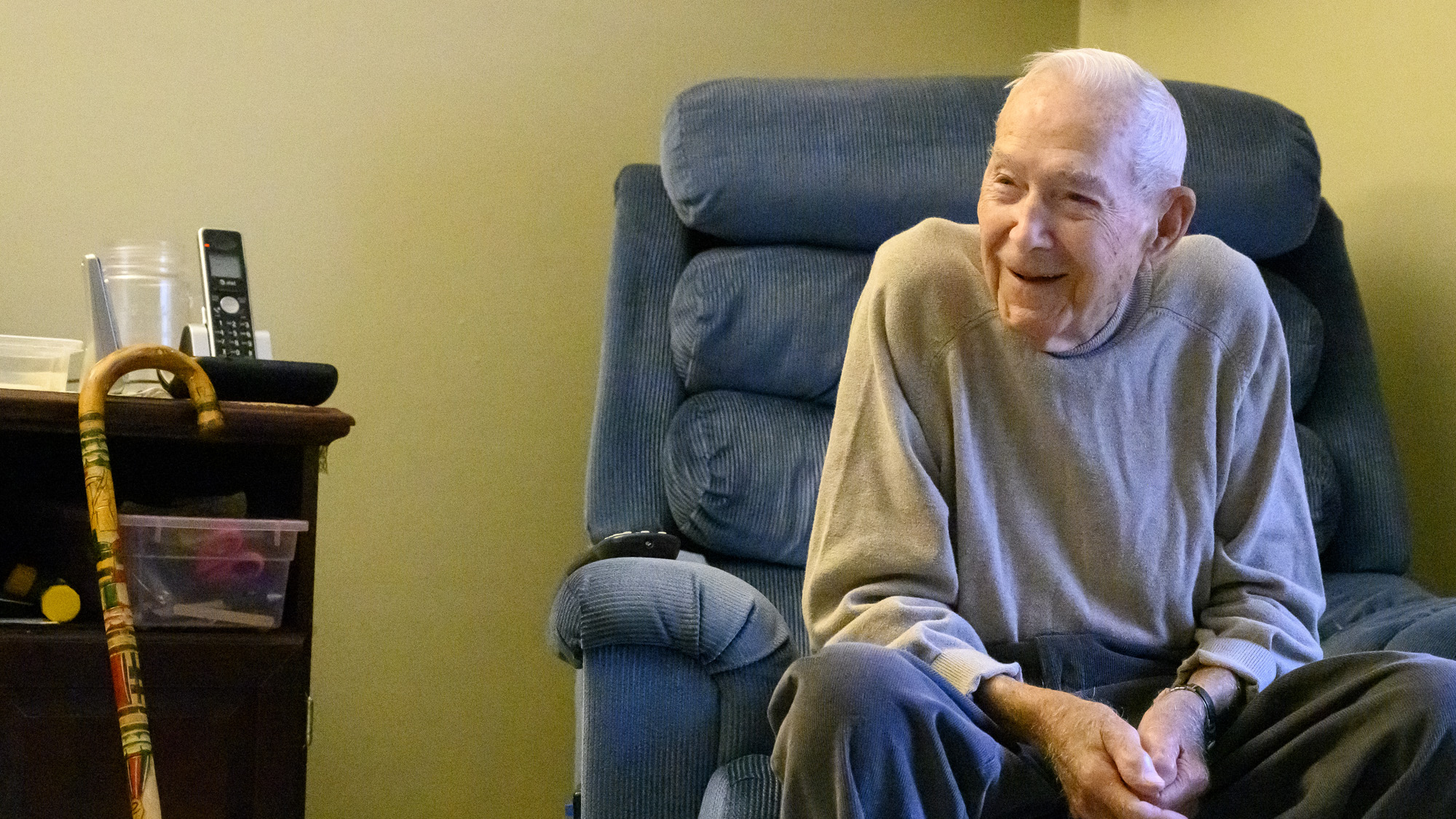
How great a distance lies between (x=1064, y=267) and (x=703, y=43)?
107 cm

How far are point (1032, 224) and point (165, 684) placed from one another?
0.93 meters

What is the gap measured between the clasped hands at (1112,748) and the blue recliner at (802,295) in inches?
16.5

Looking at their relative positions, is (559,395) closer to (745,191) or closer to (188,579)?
(745,191)

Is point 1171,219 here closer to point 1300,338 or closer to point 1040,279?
point 1040,279

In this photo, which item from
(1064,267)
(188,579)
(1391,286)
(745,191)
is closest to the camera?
(1064,267)

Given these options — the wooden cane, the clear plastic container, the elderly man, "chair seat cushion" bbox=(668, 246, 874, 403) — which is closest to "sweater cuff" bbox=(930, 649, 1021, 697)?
the elderly man

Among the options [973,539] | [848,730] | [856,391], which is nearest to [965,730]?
[848,730]

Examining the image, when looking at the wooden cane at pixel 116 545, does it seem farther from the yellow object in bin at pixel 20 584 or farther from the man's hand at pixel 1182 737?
the man's hand at pixel 1182 737

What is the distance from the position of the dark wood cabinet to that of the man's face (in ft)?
2.27

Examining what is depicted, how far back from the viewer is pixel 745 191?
1.58m

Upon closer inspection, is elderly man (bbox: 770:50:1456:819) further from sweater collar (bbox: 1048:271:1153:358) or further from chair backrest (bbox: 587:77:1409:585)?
chair backrest (bbox: 587:77:1409:585)

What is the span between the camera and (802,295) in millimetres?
1599

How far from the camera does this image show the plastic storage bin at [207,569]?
48.9 inches

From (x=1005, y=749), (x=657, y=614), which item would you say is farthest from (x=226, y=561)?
(x=1005, y=749)
